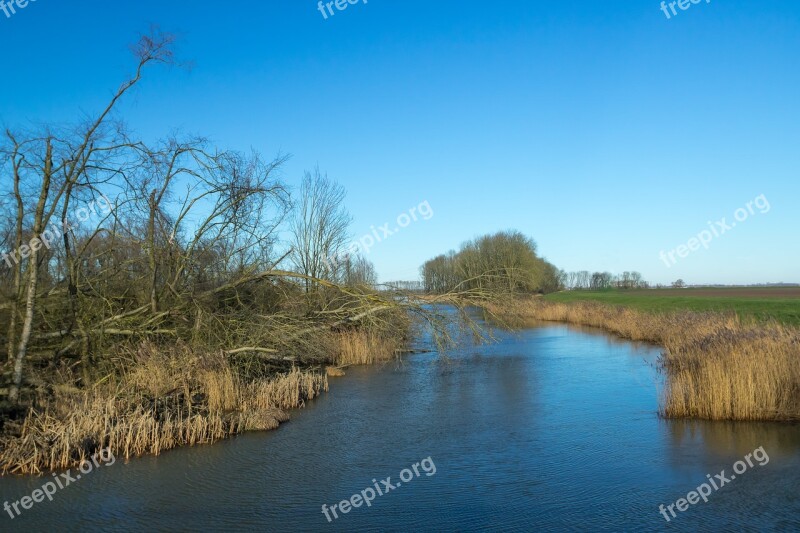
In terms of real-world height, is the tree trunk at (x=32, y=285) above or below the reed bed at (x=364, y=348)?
Result: above

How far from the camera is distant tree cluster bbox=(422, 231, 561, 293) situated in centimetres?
1741

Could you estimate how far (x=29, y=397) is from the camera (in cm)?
1004

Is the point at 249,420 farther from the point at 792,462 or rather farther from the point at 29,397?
the point at 792,462

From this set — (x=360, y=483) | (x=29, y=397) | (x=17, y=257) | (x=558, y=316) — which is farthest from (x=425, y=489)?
(x=558, y=316)

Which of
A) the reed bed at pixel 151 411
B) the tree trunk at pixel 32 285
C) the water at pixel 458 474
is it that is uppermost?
the tree trunk at pixel 32 285

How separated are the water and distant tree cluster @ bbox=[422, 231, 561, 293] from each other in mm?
5058

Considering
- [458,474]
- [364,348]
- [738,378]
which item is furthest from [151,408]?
[738,378]

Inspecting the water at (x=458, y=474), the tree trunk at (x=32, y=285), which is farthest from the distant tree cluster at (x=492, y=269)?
the tree trunk at (x=32, y=285)

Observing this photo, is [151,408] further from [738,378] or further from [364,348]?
[738,378]

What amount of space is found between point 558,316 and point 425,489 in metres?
32.2

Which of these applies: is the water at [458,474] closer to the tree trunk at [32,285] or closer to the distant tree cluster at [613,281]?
the tree trunk at [32,285]

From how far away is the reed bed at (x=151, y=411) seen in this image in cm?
820

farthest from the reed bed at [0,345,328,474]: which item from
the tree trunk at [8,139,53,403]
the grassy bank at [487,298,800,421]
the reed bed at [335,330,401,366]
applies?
the grassy bank at [487,298,800,421]

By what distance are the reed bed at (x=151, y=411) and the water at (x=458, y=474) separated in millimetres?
351
